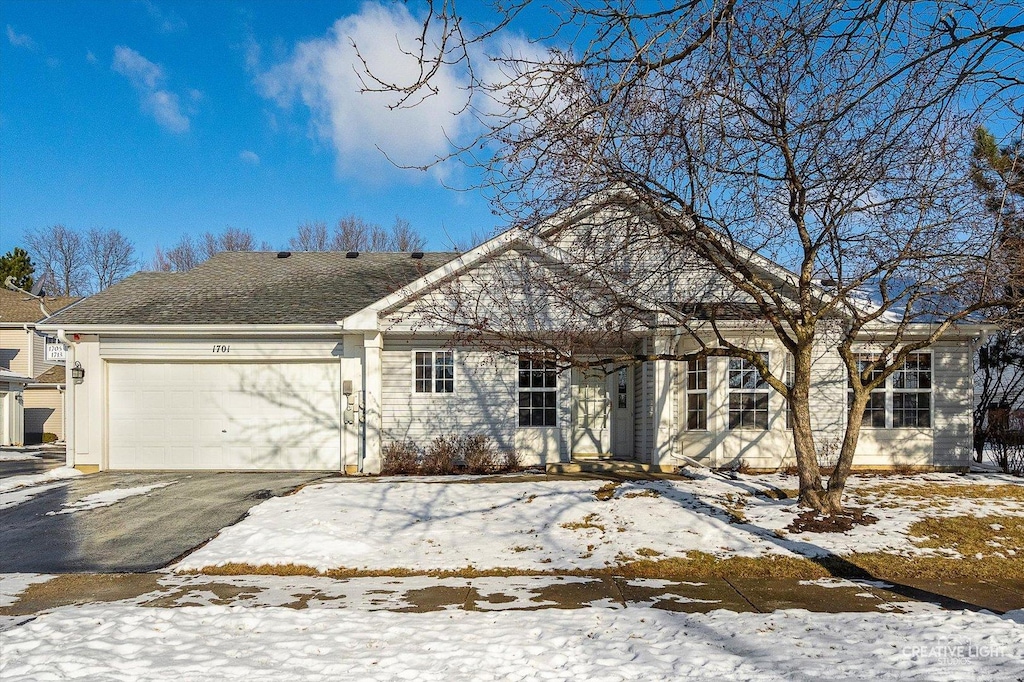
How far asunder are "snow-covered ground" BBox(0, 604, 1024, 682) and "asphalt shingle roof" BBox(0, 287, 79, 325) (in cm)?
2765

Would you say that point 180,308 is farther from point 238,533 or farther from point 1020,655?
point 1020,655

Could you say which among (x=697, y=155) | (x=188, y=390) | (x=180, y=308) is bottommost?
(x=188, y=390)

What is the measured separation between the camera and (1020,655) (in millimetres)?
4770

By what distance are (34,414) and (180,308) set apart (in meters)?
17.2

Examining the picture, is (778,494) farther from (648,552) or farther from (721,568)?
(648,552)

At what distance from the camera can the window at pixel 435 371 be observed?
44.1 ft

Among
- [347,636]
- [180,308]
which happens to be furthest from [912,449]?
[180,308]

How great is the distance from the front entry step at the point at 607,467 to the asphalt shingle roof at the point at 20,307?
25.8 m

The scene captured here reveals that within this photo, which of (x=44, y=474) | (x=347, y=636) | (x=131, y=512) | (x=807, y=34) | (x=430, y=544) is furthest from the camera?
(x=44, y=474)

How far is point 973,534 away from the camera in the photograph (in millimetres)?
8117

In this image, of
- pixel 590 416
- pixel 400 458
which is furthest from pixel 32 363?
pixel 590 416

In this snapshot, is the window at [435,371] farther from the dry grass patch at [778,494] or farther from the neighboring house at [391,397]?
the dry grass patch at [778,494]

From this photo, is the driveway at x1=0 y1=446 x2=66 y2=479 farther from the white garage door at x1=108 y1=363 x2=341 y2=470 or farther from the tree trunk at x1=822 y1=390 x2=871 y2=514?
the tree trunk at x1=822 y1=390 x2=871 y2=514

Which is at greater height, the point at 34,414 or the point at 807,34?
the point at 807,34
